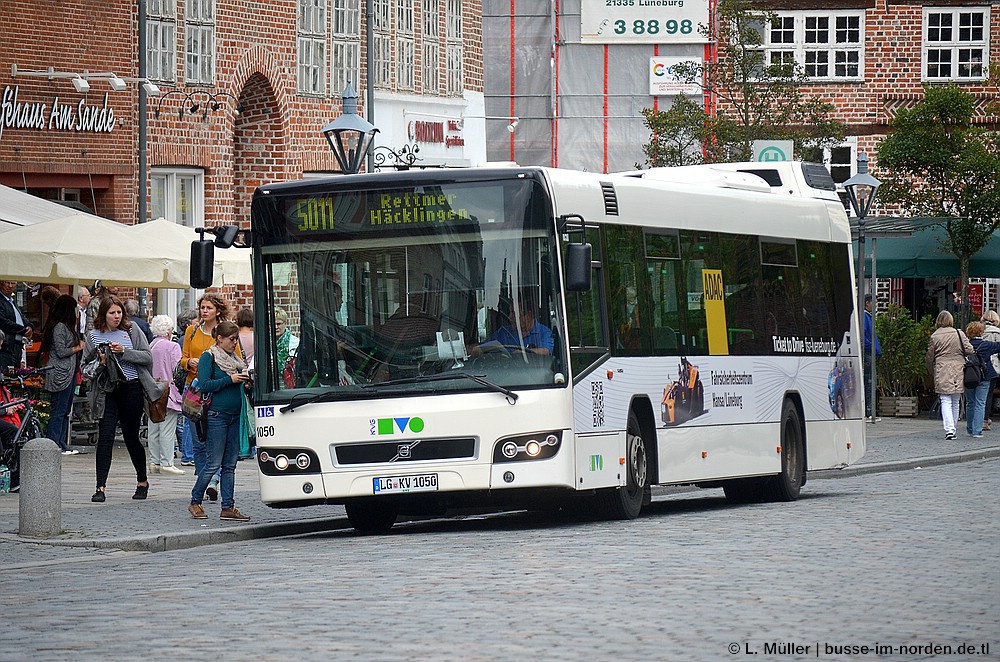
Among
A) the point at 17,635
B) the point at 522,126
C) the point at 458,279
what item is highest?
the point at 522,126

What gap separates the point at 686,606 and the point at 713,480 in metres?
7.54

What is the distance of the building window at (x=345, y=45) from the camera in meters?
38.2

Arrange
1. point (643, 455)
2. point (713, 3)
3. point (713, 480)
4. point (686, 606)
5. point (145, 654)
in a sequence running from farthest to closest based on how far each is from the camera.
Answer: point (713, 3)
point (713, 480)
point (643, 455)
point (686, 606)
point (145, 654)

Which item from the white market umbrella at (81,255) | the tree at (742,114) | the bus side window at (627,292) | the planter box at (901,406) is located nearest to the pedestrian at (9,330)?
the white market umbrella at (81,255)

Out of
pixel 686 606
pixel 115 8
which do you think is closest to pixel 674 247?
pixel 686 606

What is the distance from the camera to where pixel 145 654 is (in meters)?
8.84

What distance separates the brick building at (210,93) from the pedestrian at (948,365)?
1096 cm

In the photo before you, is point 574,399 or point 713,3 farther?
point 713,3

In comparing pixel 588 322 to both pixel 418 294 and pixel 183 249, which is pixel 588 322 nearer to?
pixel 418 294

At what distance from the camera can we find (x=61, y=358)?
2191 centimetres

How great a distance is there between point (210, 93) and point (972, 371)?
1398cm

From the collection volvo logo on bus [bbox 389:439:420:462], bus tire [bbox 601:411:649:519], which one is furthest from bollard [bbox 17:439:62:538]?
bus tire [bbox 601:411:649:519]

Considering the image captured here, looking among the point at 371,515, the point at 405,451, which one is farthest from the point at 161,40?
the point at 405,451

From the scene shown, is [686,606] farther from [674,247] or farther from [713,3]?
[713,3]
